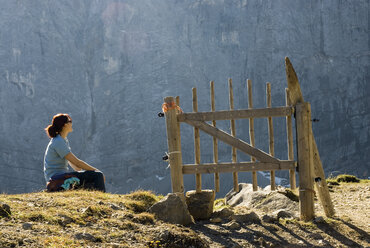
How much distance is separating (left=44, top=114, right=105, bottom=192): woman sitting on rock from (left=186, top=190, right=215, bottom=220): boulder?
1.88m

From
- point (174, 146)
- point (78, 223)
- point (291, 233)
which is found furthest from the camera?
point (174, 146)

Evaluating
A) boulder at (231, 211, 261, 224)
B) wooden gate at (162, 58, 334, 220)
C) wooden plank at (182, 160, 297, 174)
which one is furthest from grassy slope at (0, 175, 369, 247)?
wooden plank at (182, 160, 297, 174)

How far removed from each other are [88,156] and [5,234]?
117796mm

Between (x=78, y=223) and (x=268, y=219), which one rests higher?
(x=78, y=223)

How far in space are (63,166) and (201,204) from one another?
117 inches

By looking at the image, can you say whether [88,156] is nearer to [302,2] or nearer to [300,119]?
[302,2]

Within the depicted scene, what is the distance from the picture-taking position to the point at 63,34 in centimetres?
12475

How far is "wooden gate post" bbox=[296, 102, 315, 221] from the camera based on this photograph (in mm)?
7875

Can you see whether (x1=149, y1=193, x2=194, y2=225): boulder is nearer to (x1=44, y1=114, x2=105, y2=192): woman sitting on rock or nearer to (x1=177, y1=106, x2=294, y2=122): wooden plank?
(x1=44, y1=114, x2=105, y2=192): woman sitting on rock

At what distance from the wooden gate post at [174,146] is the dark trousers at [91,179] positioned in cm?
152

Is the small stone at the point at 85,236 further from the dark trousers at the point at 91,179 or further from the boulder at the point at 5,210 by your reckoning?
the dark trousers at the point at 91,179

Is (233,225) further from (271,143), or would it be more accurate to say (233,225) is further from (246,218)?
(271,143)

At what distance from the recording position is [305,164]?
7.90 meters

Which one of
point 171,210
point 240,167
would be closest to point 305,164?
point 240,167
